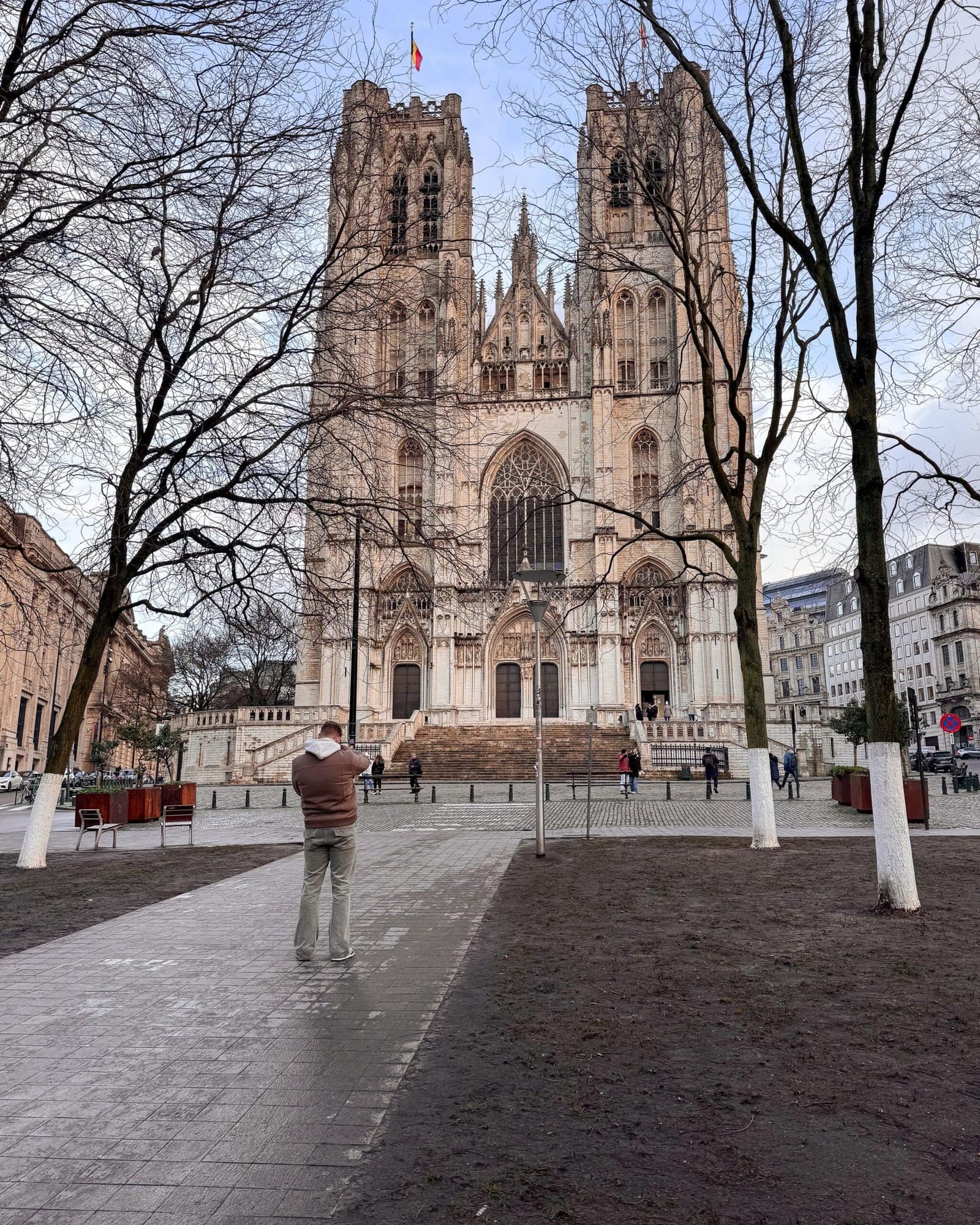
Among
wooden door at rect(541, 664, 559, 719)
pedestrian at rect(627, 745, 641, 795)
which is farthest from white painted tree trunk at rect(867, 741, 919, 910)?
wooden door at rect(541, 664, 559, 719)

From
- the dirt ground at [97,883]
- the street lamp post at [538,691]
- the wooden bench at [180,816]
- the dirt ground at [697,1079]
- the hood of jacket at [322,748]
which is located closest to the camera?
the dirt ground at [697,1079]

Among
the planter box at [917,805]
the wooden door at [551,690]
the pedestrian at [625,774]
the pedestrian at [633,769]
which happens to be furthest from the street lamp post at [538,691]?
the wooden door at [551,690]

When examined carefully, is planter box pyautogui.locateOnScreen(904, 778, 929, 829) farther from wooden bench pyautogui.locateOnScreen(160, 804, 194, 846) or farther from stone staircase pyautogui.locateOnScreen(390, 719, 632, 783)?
stone staircase pyautogui.locateOnScreen(390, 719, 632, 783)

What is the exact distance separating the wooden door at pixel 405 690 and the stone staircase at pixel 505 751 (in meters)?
4.00

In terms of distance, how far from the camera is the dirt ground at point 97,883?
7242 millimetres

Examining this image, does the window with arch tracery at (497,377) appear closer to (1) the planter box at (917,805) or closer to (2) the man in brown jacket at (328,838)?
(1) the planter box at (917,805)

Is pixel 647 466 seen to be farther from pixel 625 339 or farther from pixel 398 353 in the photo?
pixel 398 353

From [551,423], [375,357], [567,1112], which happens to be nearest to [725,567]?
[551,423]

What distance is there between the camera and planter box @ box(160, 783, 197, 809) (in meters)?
20.1

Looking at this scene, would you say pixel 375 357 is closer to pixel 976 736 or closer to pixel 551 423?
pixel 551 423

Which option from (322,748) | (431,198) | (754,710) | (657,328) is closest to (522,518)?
(657,328)

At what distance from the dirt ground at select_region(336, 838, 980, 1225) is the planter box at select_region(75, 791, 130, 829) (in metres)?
12.4

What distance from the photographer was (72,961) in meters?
5.82

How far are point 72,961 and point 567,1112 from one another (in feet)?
13.3
